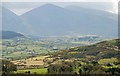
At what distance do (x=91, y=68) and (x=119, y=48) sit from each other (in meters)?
61.8

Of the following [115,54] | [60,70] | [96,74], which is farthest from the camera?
[115,54]

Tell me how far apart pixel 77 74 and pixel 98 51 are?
80.4 m

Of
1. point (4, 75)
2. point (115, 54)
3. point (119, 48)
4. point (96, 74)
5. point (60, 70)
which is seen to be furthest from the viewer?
point (119, 48)

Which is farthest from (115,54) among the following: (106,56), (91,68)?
(91,68)

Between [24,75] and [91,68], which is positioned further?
[91,68]

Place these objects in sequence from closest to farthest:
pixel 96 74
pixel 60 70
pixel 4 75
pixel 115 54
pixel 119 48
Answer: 1. pixel 4 75
2. pixel 96 74
3. pixel 60 70
4. pixel 115 54
5. pixel 119 48

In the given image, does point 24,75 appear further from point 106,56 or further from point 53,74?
point 106,56

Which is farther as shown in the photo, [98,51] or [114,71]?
[98,51]

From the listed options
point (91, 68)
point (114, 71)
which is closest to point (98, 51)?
point (91, 68)

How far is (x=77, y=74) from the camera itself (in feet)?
357

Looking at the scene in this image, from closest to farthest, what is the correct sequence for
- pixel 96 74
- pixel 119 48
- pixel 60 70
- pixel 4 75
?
pixel 4 75 → pixel 96 74 → pixel 60 70 → pixel 119 48

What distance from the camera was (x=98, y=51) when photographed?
188 meters

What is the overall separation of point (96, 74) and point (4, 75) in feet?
90.7

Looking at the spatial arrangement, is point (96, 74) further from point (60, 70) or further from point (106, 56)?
point (106, 56)
